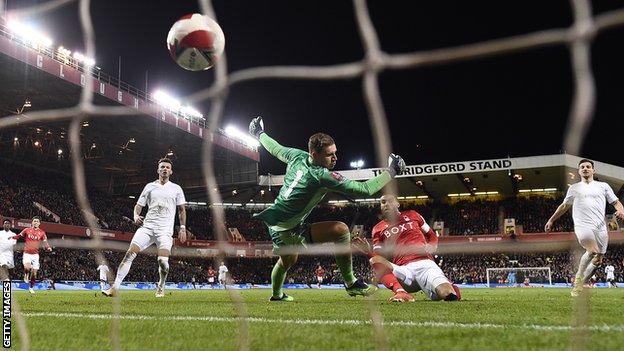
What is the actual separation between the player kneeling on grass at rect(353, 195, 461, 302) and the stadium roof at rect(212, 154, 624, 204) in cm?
2191

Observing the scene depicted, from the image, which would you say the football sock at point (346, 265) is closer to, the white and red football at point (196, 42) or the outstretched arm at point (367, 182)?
the outstretched arm at point (367, 182)

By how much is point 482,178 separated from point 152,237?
31.1 meters

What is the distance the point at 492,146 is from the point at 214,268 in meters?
24.7

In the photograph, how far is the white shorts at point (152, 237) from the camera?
784cm

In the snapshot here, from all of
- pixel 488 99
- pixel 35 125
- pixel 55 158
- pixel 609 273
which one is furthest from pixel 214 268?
pixel 609 273

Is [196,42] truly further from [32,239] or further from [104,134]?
[104,134]

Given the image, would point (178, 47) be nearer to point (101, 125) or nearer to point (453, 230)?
point (101, 125)

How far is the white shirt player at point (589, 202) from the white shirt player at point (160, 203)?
5.47m

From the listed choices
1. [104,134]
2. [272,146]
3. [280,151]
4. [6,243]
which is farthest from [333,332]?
[104,134]

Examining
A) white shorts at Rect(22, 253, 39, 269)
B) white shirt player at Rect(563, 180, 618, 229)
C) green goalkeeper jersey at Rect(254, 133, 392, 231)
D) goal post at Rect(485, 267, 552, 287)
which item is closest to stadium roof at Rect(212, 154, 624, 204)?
goal post at Rect(485, 267, 552, 287)

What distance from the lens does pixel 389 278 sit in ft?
24.1

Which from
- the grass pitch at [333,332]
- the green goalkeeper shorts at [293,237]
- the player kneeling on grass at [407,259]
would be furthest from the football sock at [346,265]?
the grass pitch at [333,332]

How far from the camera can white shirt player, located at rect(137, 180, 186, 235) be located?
809 centimetres

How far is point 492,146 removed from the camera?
153 feet
